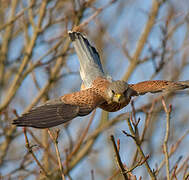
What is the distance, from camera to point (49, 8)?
523cm

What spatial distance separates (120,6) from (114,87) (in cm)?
431

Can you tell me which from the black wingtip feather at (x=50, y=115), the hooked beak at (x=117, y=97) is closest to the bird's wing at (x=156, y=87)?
the hooked beak at (x=117, y=97)

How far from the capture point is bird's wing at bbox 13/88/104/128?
3025mm

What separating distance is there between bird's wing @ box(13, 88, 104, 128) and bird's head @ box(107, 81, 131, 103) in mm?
114

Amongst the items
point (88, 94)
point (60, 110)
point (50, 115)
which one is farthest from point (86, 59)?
point (50, 115)

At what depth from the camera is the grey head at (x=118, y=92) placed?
12.9ft

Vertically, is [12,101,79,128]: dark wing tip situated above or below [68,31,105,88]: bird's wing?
below

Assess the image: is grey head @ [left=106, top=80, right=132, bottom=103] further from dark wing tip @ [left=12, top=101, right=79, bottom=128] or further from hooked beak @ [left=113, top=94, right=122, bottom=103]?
dark wing tip @ [left=12, top=101, right=79, bottom=128]

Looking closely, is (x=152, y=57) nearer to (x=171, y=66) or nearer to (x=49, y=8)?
(x=49, y=8)

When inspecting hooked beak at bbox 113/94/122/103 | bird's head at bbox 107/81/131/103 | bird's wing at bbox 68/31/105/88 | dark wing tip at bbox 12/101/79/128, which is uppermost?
bird's wing at bbox 68/31/105/88

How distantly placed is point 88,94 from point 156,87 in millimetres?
894

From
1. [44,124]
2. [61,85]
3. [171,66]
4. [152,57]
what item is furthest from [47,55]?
[171,66]

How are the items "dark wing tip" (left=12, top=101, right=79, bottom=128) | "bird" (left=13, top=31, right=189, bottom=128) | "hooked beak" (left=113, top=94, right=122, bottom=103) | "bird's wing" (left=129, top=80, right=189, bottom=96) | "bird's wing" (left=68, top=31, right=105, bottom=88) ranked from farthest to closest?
"bird's wing" (left=68, top=31, right=105, bottom=88) → "bird's wing" (left=129, top=80, right=189, bottom=96) → "hooked beak" (left=113, top=94, right=122, bottom=103) → "bird" (left=13, top=31, right=189, bottom=128) → "dark wing tip" (left=12, top=101, right=79, bottom=128)

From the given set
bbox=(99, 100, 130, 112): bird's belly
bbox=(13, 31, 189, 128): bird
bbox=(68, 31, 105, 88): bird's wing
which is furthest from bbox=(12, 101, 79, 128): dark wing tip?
bbox=(68, 31, 105, 88): bird's wing
